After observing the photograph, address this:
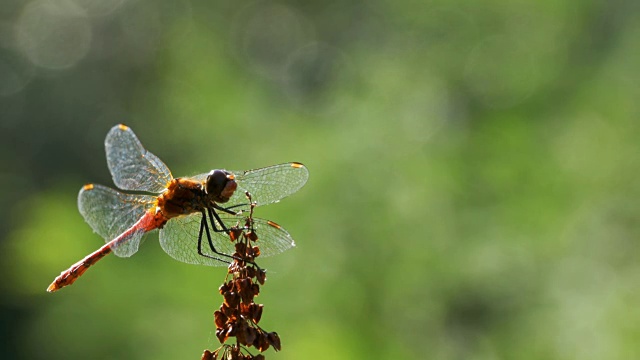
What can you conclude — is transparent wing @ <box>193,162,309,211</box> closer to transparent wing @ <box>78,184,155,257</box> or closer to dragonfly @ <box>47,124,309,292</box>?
dragonfly @ <box>47,124,309,292</box>

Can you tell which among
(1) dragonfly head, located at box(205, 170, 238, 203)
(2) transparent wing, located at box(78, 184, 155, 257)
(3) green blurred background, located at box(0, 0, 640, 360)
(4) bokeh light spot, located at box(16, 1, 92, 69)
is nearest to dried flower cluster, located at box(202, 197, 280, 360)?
(1) dragonfly head, located at box(205, 170, 238, 203)

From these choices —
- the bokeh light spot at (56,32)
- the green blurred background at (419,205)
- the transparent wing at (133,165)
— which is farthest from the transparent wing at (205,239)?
A: the bokeh light spot at (56,32)

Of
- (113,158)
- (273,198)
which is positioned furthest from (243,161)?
(273,198)

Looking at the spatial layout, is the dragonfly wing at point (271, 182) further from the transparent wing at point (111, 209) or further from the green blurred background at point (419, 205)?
the green blurred background at point (419, 205)

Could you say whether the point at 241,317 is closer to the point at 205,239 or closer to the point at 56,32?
the point at 205,239

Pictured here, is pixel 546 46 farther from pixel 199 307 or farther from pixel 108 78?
pixel 108 78
